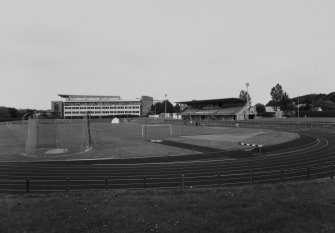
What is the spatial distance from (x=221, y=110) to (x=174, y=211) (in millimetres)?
122313

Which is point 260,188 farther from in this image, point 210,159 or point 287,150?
point 287,150

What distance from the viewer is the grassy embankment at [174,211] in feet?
34.0

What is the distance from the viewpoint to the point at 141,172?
22953mm

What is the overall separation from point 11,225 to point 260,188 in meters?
13.0

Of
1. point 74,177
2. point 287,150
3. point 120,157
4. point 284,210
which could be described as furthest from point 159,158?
point 284,210

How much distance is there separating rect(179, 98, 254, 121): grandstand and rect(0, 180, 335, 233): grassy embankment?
10775 cm

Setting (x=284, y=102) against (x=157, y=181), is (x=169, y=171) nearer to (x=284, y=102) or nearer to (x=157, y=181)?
(x=157, y=181)

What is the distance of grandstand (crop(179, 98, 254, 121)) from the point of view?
403 ft

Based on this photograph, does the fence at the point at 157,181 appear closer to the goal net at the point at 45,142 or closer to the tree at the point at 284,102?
the goal net at the point at 45,142

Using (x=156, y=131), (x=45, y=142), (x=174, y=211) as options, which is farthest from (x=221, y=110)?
(x=174, y=211)

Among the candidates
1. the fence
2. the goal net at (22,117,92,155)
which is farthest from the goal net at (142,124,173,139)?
the fence

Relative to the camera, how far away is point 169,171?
76.0 feet

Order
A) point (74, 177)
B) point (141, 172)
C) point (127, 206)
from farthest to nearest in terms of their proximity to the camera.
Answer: point (141, 172) < point (74, 177) < point (127, 206)

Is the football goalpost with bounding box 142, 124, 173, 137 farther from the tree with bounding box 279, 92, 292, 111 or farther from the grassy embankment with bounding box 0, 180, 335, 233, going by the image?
the tree with bounding box 279, 92, 292, 111
